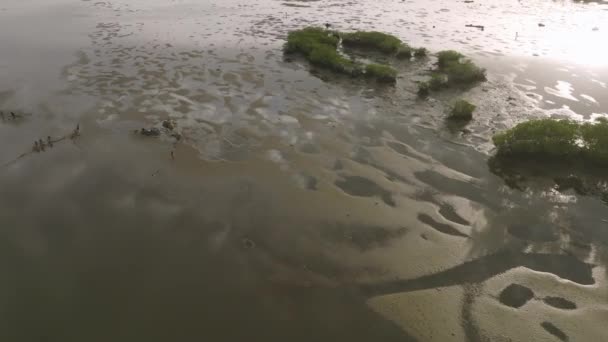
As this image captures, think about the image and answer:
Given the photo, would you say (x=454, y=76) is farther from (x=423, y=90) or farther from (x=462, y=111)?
(x=462, y=111)

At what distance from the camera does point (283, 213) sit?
7.61 m

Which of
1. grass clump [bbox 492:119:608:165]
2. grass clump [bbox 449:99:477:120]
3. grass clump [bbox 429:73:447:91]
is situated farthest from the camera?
grass clump [bbox 429:73:447:91]

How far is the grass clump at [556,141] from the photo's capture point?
29.5 ft

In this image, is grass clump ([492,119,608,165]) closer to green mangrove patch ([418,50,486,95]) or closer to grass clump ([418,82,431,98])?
grass clump ([418,82,431,98])

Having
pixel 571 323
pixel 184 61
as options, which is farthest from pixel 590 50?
pixel 184 61

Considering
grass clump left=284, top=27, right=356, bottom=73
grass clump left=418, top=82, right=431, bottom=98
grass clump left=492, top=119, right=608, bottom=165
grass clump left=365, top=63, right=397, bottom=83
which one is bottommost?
grass clump left=492, top=119, right=608, bottom=165

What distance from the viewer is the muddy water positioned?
18.3 ft

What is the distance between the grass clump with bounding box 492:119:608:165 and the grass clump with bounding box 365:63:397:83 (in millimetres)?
5445

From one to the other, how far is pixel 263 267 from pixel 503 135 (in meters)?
7.03

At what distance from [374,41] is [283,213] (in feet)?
43.9

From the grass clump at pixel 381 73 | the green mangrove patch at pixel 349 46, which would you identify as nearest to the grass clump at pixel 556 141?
the grass clump at pixel 381 73

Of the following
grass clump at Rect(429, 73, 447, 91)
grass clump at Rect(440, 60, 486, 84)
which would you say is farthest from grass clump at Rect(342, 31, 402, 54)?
grass clump at Rect(429, 73, 447, 91)

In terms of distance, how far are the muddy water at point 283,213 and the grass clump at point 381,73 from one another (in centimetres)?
54

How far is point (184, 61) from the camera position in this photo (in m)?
16.2
